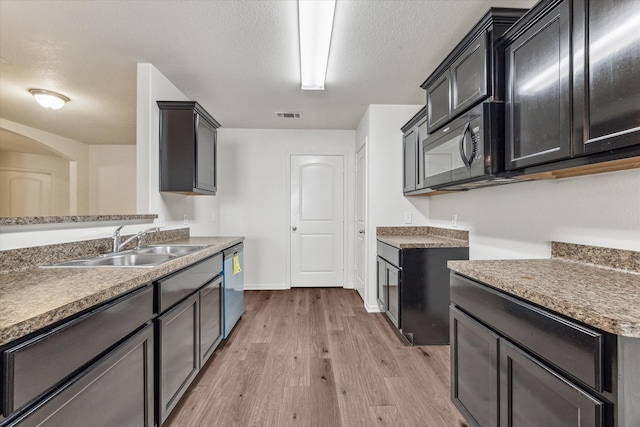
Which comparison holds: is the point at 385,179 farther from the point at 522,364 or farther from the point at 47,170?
the point at 47,170

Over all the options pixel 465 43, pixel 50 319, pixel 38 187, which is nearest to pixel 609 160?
pixel 465 43

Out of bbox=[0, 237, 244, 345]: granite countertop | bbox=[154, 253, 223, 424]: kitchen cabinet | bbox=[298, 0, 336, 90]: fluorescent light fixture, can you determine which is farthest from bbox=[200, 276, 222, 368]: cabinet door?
bbox=[298, 0, 336, 90]: fluorescent light fixture

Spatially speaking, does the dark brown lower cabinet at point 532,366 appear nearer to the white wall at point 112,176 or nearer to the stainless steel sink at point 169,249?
the stainless steel sink at point 169,249

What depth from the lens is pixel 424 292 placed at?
8.19 feet

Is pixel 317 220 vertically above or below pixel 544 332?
above

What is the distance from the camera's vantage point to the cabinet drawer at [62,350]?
0.74 metres

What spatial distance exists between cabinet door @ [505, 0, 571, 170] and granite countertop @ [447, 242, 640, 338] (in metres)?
0.50

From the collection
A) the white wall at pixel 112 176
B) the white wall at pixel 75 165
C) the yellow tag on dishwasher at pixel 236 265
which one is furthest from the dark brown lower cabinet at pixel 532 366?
the white wall at pixel 75 165

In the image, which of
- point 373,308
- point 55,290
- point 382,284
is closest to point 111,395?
point 55,290

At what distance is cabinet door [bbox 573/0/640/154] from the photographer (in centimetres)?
92

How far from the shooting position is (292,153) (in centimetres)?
435

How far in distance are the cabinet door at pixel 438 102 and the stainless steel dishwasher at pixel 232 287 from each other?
6.62 ft

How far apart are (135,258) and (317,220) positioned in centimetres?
268

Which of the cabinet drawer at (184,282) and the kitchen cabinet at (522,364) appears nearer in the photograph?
the kitchen cabinet at (522,364)
